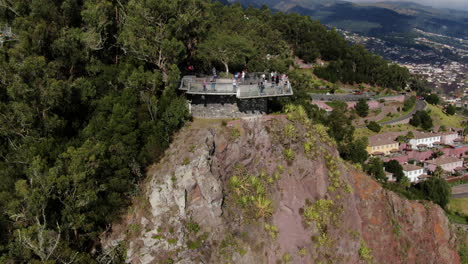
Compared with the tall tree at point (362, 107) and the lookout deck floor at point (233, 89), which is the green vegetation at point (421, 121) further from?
the lookout deck floor at point (233, 89)

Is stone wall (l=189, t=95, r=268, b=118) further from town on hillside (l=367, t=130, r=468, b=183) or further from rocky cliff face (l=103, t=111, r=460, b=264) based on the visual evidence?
town on hillside (l=367, t=130, r=468, b=183)

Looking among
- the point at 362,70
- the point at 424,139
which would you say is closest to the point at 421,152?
the point at 424,139

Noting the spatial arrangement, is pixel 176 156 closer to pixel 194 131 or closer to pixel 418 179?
pixel 194 131

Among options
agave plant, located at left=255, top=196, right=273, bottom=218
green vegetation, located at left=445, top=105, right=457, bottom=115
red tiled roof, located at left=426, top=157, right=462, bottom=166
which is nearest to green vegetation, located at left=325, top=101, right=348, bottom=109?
red tiled roof, located at left=426, top=157, right=462, bottom=166

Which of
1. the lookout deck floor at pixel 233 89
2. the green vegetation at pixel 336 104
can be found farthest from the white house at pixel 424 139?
the lookout deck floor at pixel 233 89

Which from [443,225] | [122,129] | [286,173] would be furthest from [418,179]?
[122,129]

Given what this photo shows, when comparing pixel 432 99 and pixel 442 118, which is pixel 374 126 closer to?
pixel 442 118

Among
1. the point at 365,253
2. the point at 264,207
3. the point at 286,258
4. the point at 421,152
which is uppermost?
the point at 264,207
